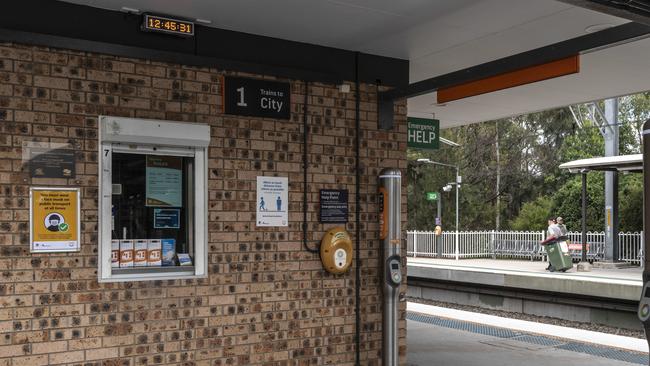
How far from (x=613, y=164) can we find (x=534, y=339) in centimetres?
928

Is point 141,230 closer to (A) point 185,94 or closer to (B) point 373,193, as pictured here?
(A) point 185,94

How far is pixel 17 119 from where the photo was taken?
501 cm

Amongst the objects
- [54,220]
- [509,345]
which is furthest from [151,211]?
[509,345]

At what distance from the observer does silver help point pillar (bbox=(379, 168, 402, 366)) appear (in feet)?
21.7

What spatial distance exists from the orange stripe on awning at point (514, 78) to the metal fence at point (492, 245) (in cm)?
1773

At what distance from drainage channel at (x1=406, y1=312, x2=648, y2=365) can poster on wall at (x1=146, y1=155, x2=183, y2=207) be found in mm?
5878

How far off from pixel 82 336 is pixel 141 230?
39.8 inches

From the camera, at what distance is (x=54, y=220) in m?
5.10

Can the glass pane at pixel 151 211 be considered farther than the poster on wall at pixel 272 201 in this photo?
No

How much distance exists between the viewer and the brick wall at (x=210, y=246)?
5000 millimetres

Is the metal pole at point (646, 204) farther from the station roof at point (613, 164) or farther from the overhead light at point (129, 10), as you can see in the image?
the station roof at point (613, 164)

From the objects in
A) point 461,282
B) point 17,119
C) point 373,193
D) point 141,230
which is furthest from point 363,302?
point 461,282

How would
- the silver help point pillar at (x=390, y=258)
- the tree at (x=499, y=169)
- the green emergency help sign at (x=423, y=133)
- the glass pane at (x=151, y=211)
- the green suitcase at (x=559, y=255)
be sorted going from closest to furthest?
the glass pane at (x=151, y=211) → the silver help point pillar at (x=390, y=258) → the green emergency help sign at (x=423, y=133) → the green suitcase at (x=559, y=255) → the tree at (x=499, y=169)

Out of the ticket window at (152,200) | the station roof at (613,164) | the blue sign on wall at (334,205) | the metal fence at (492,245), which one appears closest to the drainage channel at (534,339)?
the blue sign on wall at (334,205)
